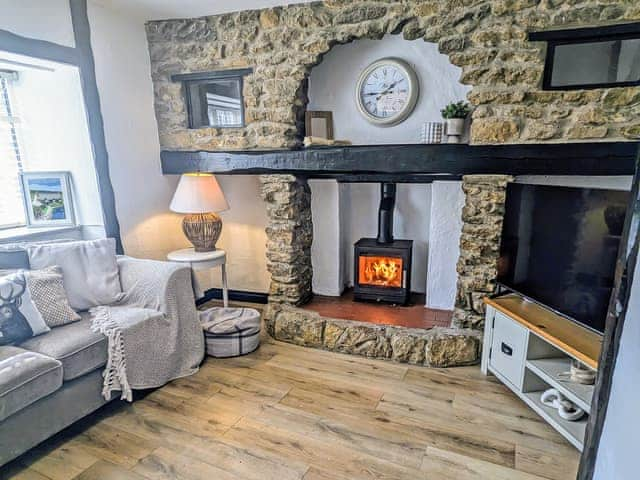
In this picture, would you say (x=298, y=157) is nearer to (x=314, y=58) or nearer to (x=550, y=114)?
(x=314, y=58)

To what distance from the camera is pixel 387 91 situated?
3088 mm

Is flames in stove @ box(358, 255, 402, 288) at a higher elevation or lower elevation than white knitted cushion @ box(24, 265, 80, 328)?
lower

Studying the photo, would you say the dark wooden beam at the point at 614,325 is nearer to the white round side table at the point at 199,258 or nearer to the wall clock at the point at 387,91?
the wall clock at the point at 387,91

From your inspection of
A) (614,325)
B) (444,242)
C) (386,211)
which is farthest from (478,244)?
(614,325)

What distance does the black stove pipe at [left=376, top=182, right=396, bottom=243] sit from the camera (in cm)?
329

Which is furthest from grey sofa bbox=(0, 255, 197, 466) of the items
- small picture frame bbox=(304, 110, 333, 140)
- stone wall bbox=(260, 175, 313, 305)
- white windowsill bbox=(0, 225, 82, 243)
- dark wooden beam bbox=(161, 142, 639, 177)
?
small picture frame bbox=(304, 110, 333, 140)

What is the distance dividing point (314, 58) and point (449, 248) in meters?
1.85

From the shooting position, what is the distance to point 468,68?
8.03 ft

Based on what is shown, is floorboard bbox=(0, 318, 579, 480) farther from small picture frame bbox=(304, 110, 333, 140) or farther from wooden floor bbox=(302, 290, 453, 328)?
small picture frame bbox=(304, 110, 333, 140)

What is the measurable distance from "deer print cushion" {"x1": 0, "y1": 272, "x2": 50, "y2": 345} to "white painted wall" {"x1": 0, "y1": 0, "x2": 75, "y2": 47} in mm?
1587

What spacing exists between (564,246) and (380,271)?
4.87 ft

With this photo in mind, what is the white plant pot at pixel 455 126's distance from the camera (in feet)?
8.56

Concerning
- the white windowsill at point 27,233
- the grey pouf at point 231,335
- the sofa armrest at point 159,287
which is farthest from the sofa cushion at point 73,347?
the white windowsill at point 27,233

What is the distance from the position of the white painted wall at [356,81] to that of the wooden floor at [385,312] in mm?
1409
